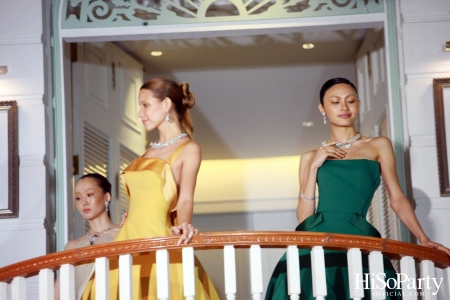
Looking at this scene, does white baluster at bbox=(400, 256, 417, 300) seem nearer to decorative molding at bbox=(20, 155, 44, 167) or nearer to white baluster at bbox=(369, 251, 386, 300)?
white baluster at bbox=(369, 251, 386, 300)

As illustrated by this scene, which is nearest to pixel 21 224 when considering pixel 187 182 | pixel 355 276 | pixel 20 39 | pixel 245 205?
pixel 20 39

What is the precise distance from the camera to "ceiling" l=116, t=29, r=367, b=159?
6773mm

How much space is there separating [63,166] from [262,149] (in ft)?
10.1

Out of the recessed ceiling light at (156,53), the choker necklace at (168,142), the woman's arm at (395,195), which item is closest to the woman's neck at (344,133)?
the woman's arm at (395,195)

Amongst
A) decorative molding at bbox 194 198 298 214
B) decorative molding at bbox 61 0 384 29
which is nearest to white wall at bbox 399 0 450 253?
decorative molding at bbox 61 0 384 29

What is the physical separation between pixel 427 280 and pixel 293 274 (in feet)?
1.91

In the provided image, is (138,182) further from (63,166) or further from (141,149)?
(141,149)

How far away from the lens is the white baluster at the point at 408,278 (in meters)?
A: 3.47

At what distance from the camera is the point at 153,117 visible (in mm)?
3951

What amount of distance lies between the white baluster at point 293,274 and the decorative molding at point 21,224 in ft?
6.23

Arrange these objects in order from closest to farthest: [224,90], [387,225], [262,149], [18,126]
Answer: [18,126], [387,225], [224,90], [262,149]

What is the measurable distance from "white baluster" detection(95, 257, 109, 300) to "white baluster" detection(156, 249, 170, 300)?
197mm

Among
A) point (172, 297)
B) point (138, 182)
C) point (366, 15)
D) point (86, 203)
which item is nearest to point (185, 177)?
point (138, 182)

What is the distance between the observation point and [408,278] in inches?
138
